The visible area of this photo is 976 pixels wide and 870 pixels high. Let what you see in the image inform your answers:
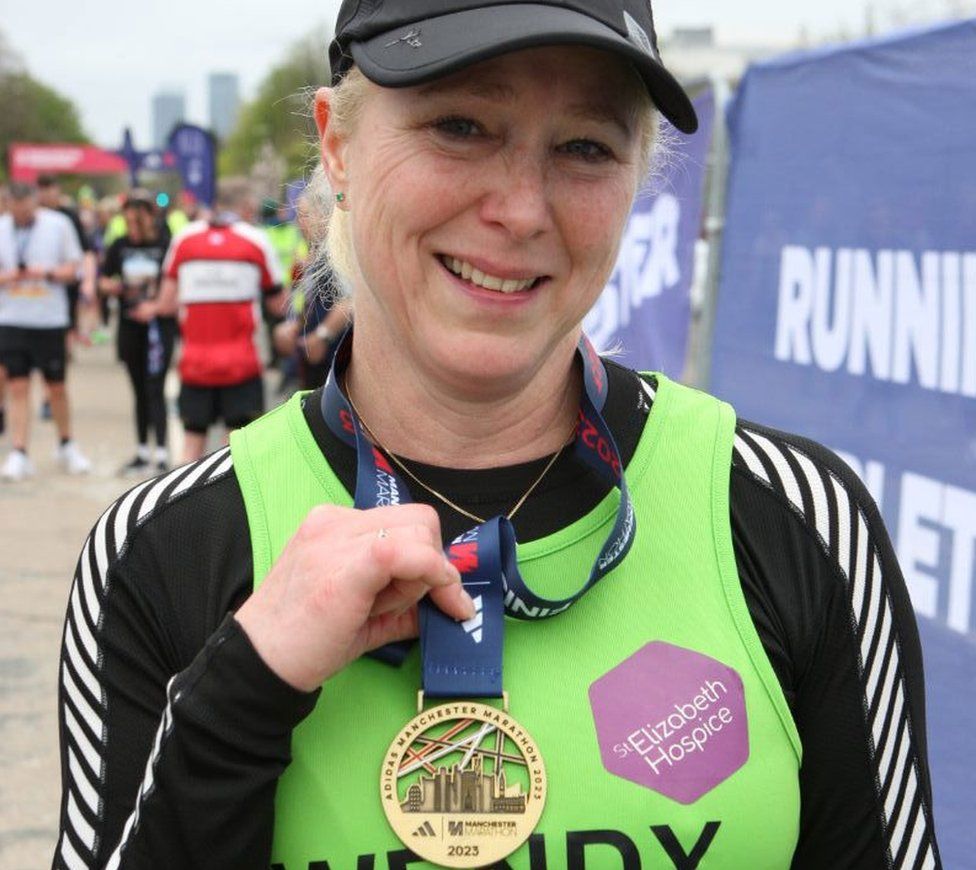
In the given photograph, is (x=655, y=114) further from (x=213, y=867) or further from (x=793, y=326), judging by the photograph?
(x=793, y=326)

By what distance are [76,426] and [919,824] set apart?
481 inches

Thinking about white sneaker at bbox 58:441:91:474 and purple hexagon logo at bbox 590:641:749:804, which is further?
white sneaker at bbox 58:441:91:474

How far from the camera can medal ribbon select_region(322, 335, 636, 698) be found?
1.56m

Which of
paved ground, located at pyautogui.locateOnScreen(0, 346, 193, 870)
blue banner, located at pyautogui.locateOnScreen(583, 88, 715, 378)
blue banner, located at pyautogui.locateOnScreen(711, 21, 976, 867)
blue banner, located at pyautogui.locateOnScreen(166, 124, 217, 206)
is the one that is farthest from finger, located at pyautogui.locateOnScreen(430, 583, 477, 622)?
blue banner, located at pyautogui.locateOnScreen(166, 124, 217, 206)

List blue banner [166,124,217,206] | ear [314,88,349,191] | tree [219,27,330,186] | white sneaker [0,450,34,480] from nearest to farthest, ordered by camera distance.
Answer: ear [314,88,349,191], white sneaker [0,450,34,480], blue banner [166,124,217,206], tree [219,27,330,186]

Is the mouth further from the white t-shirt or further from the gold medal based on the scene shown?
the white t-shirt

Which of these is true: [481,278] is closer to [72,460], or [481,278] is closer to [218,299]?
[218,299]

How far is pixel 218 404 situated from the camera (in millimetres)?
8812

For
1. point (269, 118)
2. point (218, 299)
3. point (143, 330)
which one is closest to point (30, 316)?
point (143, 330)

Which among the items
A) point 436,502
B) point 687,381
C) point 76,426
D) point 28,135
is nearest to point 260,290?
point 687,381

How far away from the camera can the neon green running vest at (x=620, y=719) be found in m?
1.54

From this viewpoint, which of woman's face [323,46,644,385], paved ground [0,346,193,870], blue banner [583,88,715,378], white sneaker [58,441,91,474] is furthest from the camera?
white sneaker [58,441,91,474]

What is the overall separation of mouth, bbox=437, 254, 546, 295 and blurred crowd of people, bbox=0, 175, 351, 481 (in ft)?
17.5

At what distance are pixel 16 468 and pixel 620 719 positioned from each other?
9228mm
